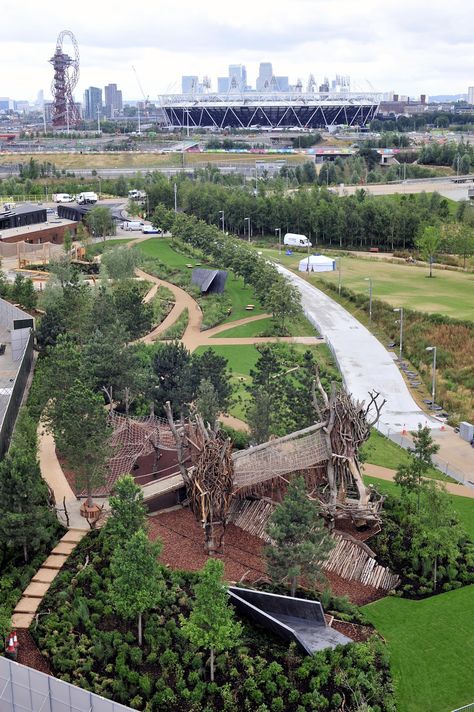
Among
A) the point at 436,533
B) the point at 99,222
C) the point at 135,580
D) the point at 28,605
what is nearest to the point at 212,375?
the point at 436,533

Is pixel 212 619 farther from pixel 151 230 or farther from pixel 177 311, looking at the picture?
pixel 151 230

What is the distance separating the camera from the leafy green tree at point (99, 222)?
93625 millimetres

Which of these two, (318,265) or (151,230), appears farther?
(151,230)

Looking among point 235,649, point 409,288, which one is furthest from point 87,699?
point 409,288

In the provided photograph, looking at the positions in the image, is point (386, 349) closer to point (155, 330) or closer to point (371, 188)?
point (155, 330)

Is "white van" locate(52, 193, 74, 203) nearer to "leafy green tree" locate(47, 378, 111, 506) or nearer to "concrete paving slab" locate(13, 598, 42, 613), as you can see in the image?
"leafy green tree" locate(47, 378, 111, 506)

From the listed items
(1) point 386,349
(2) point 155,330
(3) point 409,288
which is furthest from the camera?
(3) point 409,288

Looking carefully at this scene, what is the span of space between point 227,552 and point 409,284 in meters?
46.1

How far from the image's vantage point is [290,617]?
26.3 meters

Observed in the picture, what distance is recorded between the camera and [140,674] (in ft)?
79.2

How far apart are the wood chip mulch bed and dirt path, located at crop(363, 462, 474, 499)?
24.0ft

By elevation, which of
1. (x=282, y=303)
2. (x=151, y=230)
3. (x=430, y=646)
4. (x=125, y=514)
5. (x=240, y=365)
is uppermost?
(x=151, y=230)

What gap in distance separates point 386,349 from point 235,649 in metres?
33.6

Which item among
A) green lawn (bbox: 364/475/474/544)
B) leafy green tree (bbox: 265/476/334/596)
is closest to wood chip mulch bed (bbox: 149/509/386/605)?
leafy green tree (bbox: 265/476/334/596)
